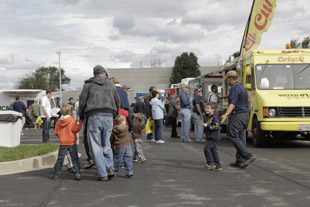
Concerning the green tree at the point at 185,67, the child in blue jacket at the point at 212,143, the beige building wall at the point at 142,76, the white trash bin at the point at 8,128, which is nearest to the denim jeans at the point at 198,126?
the white trash bin at the point at 8,128

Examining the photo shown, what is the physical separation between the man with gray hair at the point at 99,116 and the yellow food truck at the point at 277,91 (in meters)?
5.74

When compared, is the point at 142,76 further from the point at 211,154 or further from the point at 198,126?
the point at 211,154

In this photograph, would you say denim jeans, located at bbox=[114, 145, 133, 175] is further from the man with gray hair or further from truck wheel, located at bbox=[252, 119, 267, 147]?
truck wheel, located at bbox=[252, 119, 267, 147]

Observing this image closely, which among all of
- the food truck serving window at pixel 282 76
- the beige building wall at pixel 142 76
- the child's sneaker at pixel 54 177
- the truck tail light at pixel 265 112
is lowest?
the child's sneaker at pixel 54 177

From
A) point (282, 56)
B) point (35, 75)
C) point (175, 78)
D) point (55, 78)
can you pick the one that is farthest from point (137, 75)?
point (282, 56)

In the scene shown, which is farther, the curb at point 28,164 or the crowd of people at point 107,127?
the curb at point 28,164

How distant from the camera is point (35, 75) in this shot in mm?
91750

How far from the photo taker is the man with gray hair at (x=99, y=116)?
6.88 metres

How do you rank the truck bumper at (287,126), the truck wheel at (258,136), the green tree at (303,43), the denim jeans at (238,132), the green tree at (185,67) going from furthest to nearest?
the green tree at (185,67), the green tree at (303,43), the truck wheel at (258,136), the truck bumper at (287,126), the denim jeans at (238,132)

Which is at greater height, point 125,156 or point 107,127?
point 107,127

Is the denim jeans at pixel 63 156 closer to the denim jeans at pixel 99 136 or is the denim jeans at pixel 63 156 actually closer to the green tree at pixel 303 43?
the denim jeans at pixel 99 136

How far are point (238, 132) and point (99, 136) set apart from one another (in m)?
2.83

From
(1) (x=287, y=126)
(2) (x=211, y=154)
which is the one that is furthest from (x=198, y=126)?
(2) (x=211, y=154)

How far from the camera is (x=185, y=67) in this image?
78.9 meters
